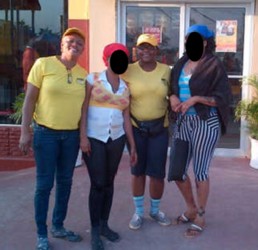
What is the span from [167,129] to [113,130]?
0.60 meters

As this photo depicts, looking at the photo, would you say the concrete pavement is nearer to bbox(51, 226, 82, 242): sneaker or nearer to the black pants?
bbox(51, 226, 82, 242): sneaker

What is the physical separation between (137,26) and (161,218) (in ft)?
10.5

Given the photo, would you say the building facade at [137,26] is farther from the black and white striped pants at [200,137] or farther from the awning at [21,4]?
the black and white striped pants at [200,137]

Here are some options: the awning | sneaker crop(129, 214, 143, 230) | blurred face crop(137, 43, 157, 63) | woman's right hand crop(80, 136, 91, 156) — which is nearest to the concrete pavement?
sneaker crop(129, 214, 143, 230)

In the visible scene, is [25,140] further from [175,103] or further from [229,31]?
[229,31]

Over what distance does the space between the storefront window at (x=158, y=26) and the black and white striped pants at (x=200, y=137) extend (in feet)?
9.28

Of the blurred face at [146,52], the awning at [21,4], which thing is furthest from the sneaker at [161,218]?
the awning at [21,4]

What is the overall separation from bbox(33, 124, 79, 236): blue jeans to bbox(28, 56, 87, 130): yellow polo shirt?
8 cm

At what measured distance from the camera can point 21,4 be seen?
269 inches

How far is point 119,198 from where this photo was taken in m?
5.25

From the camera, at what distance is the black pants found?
3.85m

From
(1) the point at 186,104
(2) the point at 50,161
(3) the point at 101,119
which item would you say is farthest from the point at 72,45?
(1) the point at 186,104

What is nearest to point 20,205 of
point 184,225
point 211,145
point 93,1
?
point 184,225

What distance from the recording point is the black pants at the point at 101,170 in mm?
3850
